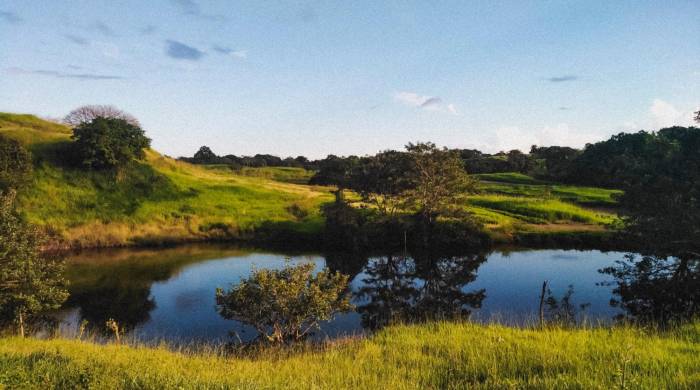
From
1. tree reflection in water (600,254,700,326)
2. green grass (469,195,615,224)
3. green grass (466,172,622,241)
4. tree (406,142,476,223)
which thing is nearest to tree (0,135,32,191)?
tree (406,142,476,223)

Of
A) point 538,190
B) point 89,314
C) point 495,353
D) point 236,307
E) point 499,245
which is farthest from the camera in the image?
point 538,190

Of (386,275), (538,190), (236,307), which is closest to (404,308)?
(386,275)

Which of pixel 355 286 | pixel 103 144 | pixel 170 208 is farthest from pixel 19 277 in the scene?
pixel 103 144

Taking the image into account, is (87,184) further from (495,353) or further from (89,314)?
(495,353)

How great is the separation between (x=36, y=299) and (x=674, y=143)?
35.1 meters

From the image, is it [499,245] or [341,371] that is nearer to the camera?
[341,371]

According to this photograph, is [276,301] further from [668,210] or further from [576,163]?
[576,163]

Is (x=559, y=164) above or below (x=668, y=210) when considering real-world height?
above

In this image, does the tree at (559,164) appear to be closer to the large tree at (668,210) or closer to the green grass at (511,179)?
the green grass at (511,179)

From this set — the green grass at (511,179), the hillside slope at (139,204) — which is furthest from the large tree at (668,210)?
the green grass at (511,179)

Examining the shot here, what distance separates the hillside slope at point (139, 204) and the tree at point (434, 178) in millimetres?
15241

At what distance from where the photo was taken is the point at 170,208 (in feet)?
210

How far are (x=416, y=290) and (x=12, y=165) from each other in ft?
163

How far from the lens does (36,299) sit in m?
22.2
